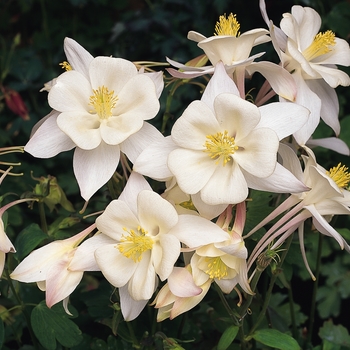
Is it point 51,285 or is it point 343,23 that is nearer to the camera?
point 51,285

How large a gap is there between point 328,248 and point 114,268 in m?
0.92

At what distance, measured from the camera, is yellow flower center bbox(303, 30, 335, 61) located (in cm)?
84

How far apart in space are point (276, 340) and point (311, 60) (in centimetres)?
44

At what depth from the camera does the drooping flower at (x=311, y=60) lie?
2.51ft

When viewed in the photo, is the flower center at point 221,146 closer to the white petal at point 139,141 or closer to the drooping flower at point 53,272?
the white petal at point 139,141

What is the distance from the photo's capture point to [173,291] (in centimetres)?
64

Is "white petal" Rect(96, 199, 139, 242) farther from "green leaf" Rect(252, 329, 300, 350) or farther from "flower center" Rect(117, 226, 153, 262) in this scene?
"green leaf" Rect(252, 329, 300, 350)

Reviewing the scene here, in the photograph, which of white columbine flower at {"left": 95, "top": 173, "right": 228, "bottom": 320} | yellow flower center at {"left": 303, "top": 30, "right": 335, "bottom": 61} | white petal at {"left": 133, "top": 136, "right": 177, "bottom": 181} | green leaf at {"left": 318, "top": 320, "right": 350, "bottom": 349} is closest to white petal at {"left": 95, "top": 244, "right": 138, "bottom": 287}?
white columbine flower at {"left": 95, "top": 173, "right": 228, "bottom": 320}

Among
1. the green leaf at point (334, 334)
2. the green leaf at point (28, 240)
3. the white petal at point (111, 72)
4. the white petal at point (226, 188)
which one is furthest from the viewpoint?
the green leaf at point (334, 334)

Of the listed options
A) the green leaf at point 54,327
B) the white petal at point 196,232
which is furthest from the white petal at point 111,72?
the green leaf at point 54,327

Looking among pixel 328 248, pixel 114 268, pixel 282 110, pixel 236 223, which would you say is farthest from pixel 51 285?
pixel 328 248

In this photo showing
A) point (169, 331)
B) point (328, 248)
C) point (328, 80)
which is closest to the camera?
point (328, 80)

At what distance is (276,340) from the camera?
77 cm

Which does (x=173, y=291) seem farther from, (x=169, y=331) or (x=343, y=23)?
(x=343, y=23)
